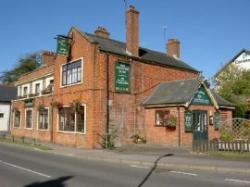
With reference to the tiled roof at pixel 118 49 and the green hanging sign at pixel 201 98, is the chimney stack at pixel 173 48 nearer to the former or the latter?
the tiled roof at pixel 118 49

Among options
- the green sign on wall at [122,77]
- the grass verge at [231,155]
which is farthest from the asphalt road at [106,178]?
the green sign on wall at [122,77]

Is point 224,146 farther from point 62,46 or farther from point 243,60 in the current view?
point 243,60

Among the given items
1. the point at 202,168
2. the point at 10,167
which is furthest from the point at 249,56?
the point at 10,167

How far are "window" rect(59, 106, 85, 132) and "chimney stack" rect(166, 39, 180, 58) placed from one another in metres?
14.2

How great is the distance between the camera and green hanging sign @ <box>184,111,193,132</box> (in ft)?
77.0

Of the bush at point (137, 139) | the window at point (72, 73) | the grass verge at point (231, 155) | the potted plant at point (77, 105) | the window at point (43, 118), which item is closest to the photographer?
the grass verge at point (231, 155)

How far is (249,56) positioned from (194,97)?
2799cm

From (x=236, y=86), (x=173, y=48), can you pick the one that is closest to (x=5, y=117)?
(x=173, y=48)

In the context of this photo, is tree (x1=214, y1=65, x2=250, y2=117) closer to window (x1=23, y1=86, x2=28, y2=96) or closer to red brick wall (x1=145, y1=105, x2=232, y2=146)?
red brick wall (x1=145, y1=105, x2=232, y2=146)

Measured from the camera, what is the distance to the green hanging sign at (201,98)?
2438 cm

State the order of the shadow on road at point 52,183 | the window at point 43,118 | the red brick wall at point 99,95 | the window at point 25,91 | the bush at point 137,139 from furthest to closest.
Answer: the window at point 25,91
the window at point 43,118
the bush at point 137,139
the red brick wall at point 99,95
the shadow on road at point 52,183

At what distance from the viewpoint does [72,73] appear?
27.3m

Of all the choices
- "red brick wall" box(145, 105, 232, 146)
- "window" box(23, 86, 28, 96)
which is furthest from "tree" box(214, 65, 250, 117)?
"window" box(23, 86, 28, 96)

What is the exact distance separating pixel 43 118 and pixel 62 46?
8254 mm
